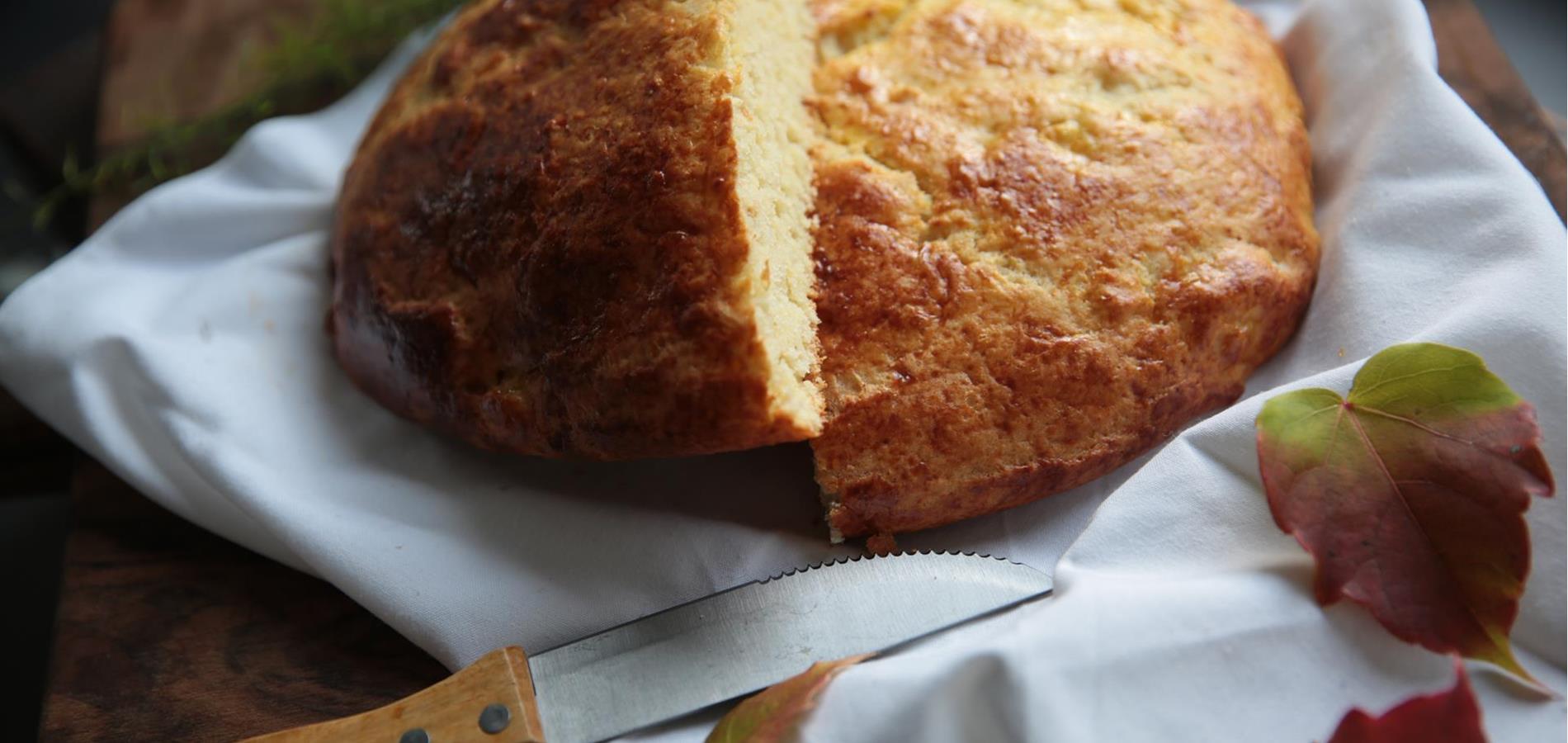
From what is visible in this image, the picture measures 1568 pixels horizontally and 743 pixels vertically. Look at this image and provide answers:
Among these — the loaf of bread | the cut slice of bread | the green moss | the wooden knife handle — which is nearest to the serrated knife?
the wooden knife handle

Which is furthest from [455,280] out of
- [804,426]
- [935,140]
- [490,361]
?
[935,140]

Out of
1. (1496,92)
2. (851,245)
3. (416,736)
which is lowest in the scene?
(416,736)

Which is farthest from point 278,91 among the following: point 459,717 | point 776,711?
point 776,711

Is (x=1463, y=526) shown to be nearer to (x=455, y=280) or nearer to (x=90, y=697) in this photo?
(x=455, y=280)

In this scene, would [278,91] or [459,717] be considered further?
[278,91]

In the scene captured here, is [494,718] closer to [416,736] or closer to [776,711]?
[416,736]

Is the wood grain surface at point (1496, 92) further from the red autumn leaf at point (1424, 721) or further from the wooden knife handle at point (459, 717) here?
the wooden knife handle at point (459, 717)

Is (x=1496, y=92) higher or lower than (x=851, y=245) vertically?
higher
